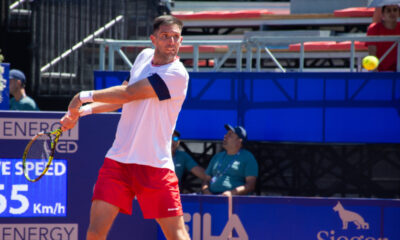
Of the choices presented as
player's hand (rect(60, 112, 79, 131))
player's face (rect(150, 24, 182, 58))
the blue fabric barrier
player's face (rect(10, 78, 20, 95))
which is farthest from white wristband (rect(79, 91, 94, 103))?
player's face (rect(10, 78, 20, 95))

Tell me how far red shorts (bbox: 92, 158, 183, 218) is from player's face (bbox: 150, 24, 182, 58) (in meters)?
0.80

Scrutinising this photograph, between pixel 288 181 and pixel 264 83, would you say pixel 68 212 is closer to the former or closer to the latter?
pixel 264 83

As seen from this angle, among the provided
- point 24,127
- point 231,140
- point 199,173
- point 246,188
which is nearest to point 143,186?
point 24,127

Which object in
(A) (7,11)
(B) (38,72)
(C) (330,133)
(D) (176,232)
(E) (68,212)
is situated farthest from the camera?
(A) (7,11)

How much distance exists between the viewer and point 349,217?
6855 millimetres

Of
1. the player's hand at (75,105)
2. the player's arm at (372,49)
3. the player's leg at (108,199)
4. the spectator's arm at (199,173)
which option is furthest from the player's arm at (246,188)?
the player's hand at (75,105)

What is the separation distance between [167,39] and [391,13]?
5162mm

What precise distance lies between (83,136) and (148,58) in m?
1.74

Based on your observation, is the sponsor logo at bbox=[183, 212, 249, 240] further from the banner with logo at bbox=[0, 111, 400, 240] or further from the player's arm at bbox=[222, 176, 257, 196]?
the player's arm at bbox=[222, 176, 257, 196]

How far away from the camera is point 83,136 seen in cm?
650

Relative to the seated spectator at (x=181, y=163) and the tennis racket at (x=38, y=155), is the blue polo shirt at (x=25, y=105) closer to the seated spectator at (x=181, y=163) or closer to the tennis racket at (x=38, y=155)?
the seated spectator at (x=181, y=163)

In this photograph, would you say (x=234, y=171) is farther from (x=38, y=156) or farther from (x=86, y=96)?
(x=86, y=96)

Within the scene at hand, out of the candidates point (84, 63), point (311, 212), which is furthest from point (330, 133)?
point (84, 63)

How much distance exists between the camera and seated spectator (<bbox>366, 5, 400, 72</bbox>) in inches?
361
